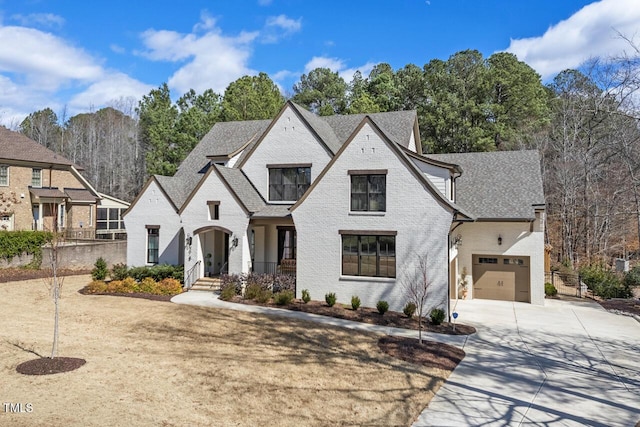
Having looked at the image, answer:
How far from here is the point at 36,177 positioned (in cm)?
3516

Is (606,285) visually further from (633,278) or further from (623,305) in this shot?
(623,305)

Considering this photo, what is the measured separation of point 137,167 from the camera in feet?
205

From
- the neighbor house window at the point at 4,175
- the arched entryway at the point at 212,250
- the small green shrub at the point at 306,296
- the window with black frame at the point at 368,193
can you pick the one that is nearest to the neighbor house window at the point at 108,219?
the neighbor house window at the point at 4,175

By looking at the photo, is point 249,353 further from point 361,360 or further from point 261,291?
point 261,291

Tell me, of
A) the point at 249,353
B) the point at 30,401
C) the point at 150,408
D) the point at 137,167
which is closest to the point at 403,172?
the point at 249,353

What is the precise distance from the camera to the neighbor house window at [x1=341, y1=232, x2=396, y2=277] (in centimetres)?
1783

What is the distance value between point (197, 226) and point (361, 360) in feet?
40.5

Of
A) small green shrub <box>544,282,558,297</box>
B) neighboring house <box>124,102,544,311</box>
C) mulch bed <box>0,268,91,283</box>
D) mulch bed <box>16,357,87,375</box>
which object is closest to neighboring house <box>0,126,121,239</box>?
mulch bed <box>0,268,91,283</box>

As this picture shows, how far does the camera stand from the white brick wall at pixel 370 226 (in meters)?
17.0

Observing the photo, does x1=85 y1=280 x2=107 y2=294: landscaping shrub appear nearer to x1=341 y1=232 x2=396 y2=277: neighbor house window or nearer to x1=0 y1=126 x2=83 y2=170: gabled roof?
x1=341 y1=232 x2=396 y2=277: neighbor house window

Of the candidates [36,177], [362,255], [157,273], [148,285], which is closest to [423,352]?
[362,255]

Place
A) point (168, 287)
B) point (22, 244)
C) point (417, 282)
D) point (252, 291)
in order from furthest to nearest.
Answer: point (22, 244) → point (168, 287) → point (252, 291) → point (417, 282)

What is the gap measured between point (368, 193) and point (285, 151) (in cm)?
622

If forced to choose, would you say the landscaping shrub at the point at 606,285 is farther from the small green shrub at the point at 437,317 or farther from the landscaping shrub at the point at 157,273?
the landscaping shrub at the point at 157,273
